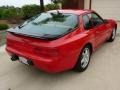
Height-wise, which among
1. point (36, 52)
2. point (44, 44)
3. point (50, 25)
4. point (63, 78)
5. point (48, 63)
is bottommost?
point (63, 78)

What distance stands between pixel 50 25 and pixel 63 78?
4.13 feet

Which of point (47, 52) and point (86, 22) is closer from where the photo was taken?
point (47, 52)

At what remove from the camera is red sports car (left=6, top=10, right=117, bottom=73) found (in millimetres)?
3936

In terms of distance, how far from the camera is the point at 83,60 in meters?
4.84

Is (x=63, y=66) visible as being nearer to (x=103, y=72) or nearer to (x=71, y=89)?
(x=71, y=89)

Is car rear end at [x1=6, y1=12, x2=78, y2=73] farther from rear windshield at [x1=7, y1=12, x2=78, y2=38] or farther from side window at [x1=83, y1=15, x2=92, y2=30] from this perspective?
side window at [x1=83, y1=15, x2=92, y2=30]

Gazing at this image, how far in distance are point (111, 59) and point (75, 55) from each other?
1826 millimetres

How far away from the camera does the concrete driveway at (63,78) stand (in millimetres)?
4205

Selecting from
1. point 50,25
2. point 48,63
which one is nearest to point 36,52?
point 48,63

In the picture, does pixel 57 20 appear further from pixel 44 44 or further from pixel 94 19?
pixel 94 19

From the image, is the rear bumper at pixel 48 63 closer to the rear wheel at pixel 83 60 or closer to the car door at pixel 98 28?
the rear wheel at pixel 83 60

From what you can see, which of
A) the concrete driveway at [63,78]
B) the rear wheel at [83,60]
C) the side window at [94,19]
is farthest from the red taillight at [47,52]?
the side window at [94,19]

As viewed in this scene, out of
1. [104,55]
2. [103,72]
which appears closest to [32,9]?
[104,55]

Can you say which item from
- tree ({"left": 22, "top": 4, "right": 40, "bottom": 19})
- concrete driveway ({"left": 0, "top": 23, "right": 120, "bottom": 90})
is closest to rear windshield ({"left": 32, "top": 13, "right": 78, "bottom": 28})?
concrete driveway ({"left": 0, "top": 23, "right": 120, "bottom": 90})
